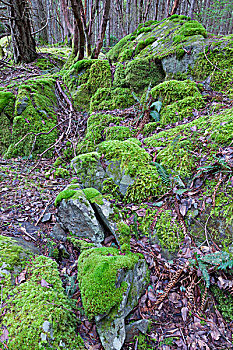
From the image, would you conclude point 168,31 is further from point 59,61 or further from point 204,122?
point 59,61

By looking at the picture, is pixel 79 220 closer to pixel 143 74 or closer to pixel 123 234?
pixel 123 234

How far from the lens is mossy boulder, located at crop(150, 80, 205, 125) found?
4.61 metres

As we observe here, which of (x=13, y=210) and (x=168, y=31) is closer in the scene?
(x=13, y=210)

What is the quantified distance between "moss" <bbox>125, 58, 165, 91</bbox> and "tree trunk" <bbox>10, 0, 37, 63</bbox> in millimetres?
5411

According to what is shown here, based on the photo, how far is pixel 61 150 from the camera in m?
5.33

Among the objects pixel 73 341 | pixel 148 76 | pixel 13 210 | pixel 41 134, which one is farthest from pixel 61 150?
pixel 73 341

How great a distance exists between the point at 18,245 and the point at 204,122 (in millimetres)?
4013

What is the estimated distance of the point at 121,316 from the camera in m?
2.19

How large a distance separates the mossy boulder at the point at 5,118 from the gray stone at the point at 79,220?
11.2 ft

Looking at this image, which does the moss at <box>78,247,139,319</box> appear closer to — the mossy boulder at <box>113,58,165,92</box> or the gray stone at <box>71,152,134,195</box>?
the gray stone at <box>71,152,134,195</box>

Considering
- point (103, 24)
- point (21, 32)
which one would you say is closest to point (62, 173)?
point (103, 24)

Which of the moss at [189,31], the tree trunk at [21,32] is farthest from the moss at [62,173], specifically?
the tree trunk at [21,32]

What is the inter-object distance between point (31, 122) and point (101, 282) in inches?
194

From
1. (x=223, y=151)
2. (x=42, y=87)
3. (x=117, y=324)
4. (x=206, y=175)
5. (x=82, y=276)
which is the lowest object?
(x=117, y=324)
